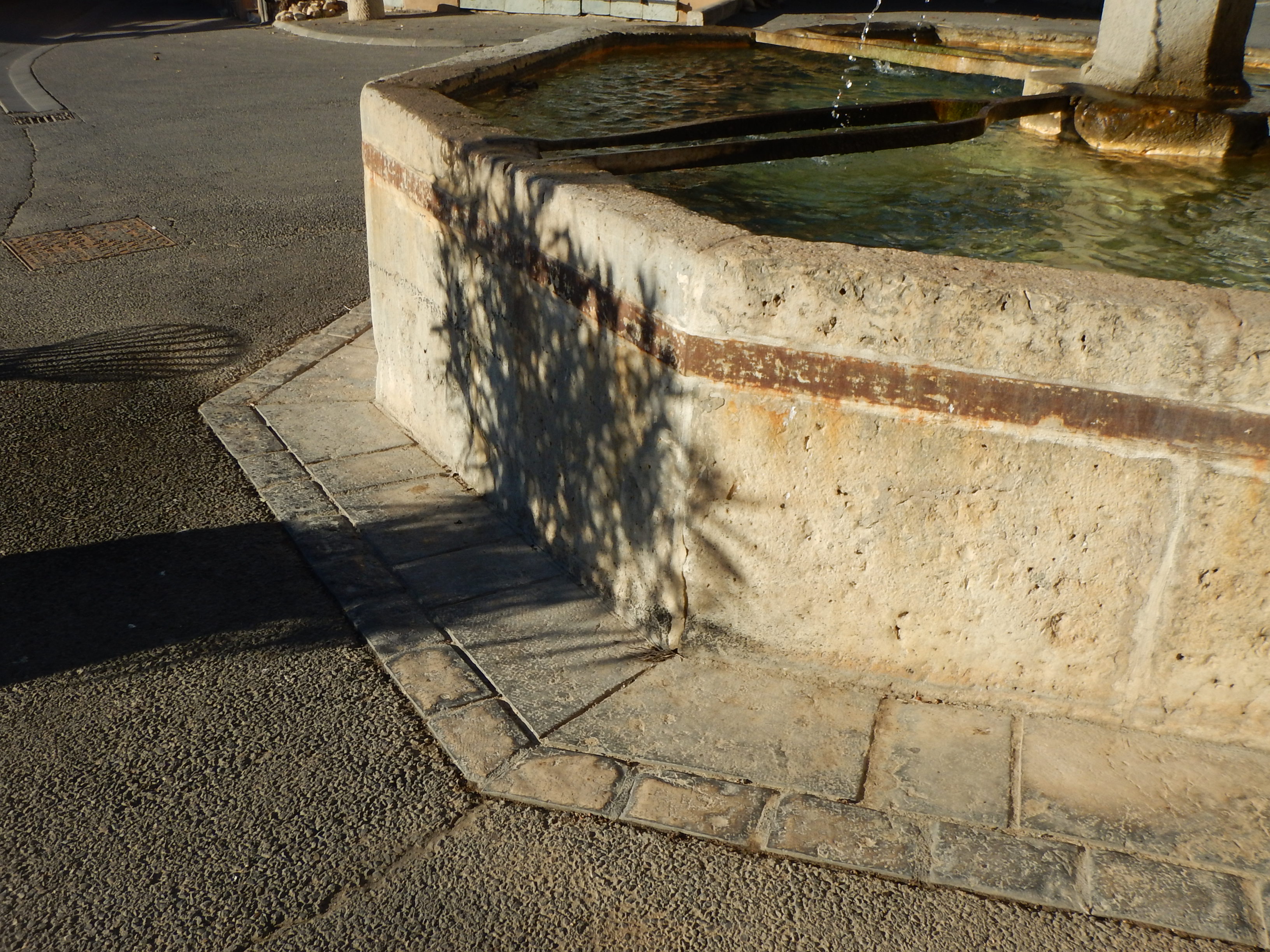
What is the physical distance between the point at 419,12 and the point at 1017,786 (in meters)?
20.2

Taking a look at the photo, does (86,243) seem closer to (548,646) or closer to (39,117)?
(39,117)

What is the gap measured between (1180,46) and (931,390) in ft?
13.6

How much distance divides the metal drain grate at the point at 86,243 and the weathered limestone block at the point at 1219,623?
7.58 meters

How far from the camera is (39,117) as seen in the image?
509 inches

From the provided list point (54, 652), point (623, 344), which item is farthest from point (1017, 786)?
point (54, 652)

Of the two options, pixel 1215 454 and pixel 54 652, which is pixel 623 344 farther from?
pixel 54 652

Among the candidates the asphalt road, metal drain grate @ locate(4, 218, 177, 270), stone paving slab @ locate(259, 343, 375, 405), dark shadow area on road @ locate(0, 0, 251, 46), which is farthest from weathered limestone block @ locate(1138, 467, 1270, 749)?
dark shadow area on road @ locate(0, 0, 251, 46)

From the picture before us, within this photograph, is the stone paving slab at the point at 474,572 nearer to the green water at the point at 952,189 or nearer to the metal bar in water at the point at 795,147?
the metal bar in water at the point at 795,147

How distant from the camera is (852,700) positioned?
3764 mm

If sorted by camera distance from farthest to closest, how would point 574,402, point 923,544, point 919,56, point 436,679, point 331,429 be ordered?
point 919,56 → point 331,429 → point 574,402 → point 436,679 → point 923,544

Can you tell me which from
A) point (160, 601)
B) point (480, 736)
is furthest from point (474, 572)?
point (160, 601)

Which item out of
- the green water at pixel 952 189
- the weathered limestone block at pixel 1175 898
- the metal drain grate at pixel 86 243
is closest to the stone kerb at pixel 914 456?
the weathered limestone block at pixel 1175 898

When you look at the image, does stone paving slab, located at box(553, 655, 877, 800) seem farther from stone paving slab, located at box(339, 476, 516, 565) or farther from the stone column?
the stone column

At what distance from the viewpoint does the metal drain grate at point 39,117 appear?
1266 cm
